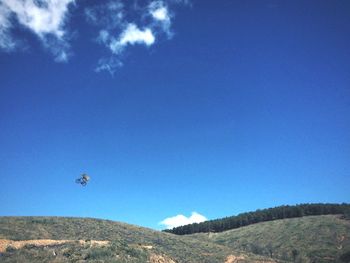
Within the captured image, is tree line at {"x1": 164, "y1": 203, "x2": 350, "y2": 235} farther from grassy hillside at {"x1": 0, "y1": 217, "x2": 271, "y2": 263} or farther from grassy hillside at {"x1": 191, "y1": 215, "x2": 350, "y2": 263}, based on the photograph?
grassy hillside at {"x1": 0, "y1": 217, "x2": 271, "y2": 263}

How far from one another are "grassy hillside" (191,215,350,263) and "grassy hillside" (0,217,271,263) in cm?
1529

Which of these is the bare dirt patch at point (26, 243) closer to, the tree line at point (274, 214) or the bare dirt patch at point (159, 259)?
the bare dirt patch at point (159, 259)

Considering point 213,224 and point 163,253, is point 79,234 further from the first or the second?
point 213,224

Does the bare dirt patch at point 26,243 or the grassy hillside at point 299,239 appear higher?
the grassy hillside at point 299,239

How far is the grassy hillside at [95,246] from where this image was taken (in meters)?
37.2

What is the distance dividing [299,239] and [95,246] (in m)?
51.9

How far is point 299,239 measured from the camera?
79875 millimetres

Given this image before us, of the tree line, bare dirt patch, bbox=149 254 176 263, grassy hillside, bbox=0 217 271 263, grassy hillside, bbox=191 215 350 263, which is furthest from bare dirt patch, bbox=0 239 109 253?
the tree line

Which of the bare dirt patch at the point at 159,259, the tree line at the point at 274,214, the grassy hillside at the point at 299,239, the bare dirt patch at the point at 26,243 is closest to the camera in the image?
the bare dirt patch at the point at 26,243

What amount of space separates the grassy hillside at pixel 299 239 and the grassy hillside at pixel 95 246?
602 inches

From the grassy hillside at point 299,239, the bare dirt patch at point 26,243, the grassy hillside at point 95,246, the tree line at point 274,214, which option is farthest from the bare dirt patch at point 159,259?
the tree line at point 274,214

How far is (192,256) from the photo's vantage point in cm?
5322

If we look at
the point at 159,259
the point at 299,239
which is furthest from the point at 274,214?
the point at 159,259

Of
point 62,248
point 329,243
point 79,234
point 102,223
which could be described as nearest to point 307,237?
point 329,243
